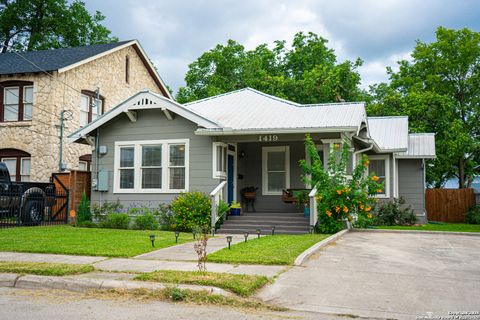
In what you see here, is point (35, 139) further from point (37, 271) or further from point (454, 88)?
point (454, 88)

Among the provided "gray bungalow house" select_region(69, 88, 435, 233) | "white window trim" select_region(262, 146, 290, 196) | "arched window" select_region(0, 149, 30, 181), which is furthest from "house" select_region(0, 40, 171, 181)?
"white window trim" select_region(262, 146, 290, 196)

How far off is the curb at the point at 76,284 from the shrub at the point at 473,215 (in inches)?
734

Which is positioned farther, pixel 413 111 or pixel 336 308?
pixel 413 111

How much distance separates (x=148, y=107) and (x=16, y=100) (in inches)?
383

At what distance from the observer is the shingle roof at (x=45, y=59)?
71.4 ft

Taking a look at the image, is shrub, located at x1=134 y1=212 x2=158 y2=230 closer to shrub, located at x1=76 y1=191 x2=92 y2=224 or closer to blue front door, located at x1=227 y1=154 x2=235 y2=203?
shrub, located at x1=76 y1=191 x2=92 y2=224

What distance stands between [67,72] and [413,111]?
58.4 feet

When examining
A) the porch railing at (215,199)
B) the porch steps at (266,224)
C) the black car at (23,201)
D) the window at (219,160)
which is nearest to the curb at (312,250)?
the porch steps at (266,224)

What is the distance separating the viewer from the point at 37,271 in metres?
7.46

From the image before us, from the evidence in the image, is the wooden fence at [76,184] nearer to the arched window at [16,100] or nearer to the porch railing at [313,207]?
the arched window at [16,100]

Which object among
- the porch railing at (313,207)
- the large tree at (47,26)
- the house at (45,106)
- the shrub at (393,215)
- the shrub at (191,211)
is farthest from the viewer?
the large tree at (47,26)

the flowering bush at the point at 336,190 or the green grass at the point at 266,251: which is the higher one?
the flowering bush at the point at 336,190

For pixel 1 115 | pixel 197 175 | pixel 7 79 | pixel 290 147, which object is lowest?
pixel 197 175

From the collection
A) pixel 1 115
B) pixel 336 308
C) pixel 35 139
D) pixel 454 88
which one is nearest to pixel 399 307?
pixel 336 308
